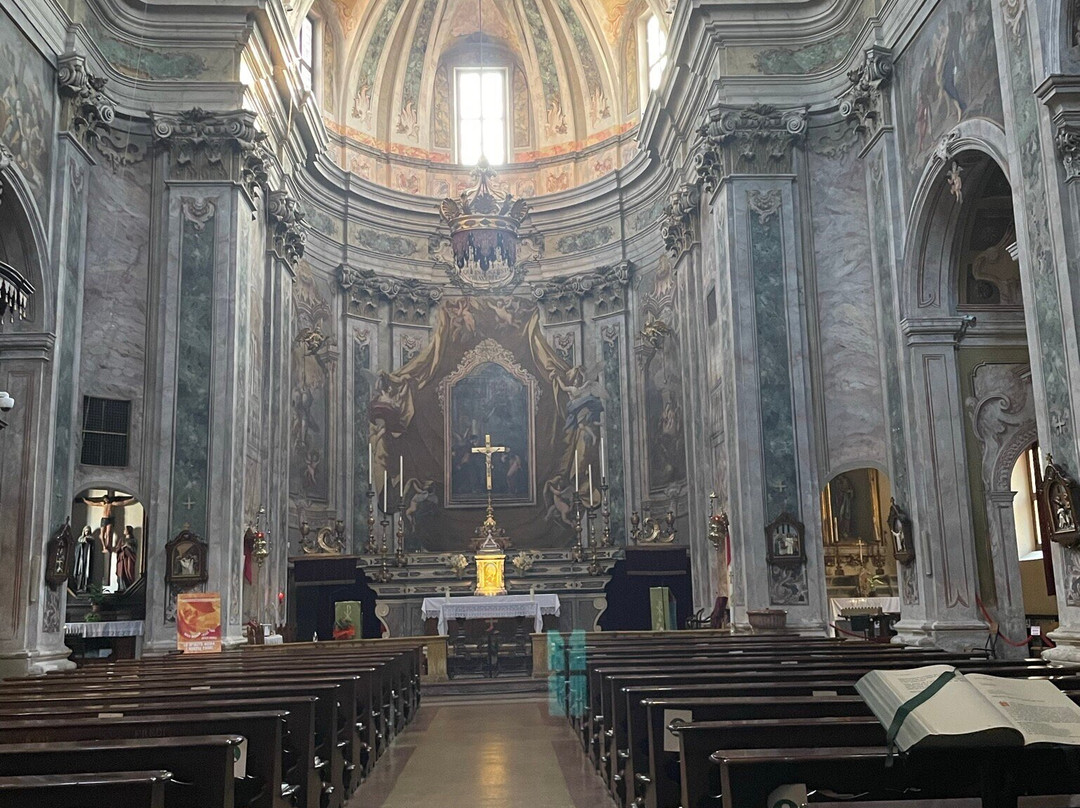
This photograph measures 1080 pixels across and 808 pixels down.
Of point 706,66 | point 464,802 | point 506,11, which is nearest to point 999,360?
point 706,66

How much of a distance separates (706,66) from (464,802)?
44.7 ft

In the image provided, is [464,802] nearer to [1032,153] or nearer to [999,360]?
[1032,153]

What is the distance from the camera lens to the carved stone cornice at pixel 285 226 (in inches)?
726

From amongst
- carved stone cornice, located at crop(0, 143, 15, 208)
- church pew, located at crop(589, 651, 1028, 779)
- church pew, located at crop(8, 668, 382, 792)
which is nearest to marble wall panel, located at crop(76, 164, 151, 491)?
carved stone cornice, located at crop(0, 143, 15, 208)

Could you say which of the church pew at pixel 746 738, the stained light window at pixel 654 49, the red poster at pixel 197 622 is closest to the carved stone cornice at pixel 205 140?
the red poster at pixel 197 622

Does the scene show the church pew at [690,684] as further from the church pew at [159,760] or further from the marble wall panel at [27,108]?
the marble wall panel at [27,108]

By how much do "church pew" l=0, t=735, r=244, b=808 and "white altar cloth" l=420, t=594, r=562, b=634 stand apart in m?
13.0

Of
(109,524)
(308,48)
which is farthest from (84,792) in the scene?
(308,48)

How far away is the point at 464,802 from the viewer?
687cm

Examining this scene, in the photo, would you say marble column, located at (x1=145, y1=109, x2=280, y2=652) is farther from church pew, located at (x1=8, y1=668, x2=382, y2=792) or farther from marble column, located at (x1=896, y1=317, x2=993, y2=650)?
marble column, located at (x1=896, y1=317, x2=993, y2=650)

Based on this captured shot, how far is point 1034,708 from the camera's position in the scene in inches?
124

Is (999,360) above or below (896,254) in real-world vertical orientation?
below

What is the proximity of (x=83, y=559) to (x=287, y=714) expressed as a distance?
40.9 ft

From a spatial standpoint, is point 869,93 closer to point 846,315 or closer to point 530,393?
point 846,315
